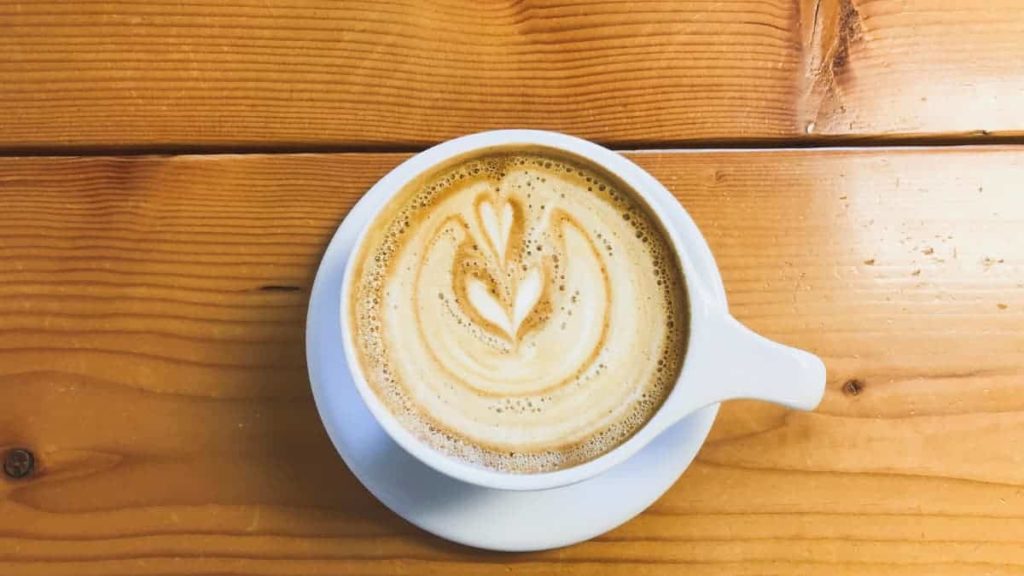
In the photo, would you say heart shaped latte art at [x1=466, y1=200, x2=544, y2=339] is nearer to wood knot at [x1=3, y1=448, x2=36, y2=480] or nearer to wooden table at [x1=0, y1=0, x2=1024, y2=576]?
wooden table at [x1=0, y1=0, x2=1024, y2=576]

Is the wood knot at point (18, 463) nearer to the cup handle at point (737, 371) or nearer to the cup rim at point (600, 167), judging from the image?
the cup rim at point (600, 167)

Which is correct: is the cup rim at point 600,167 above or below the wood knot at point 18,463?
above

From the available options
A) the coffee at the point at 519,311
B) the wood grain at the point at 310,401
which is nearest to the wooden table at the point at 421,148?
the wood grain at the point at 310,401

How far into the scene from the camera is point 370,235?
61 cm

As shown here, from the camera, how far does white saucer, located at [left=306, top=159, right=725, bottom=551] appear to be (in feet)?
2.13

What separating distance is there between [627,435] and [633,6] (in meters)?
0.38

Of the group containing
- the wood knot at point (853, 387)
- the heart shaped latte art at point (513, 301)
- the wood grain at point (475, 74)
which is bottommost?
the wood knot at point (853, 387)

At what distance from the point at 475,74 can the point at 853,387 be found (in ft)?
1.33

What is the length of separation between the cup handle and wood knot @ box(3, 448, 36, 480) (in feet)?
1.66

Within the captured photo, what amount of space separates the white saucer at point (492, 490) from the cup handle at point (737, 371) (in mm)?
67

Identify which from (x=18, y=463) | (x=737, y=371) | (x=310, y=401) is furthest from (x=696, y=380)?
(x=18, y=463)

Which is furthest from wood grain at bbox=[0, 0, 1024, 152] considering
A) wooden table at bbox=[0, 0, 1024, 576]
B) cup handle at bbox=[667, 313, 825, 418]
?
cup handle at bbox=[667, 313, 825, 418]

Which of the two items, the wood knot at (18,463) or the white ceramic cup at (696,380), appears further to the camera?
the wood knot at (18,463)

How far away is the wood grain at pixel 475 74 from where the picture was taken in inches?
29.4
